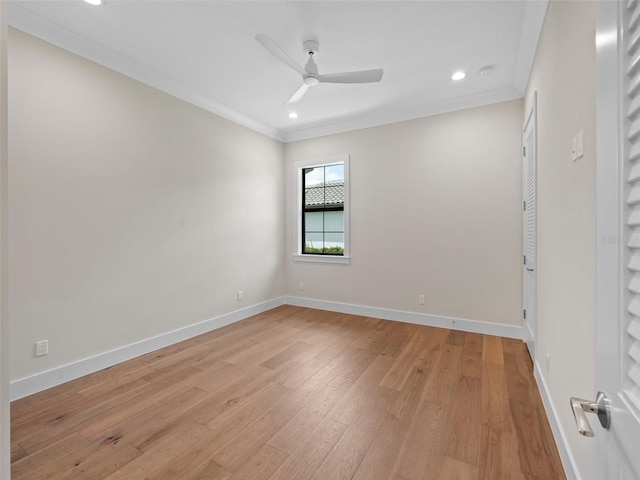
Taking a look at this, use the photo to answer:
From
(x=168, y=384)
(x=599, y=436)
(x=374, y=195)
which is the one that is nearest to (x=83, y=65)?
(x=168, y=384)

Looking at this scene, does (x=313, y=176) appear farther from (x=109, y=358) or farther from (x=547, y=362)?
(x=547, y=362)

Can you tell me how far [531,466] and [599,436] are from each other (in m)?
1.35

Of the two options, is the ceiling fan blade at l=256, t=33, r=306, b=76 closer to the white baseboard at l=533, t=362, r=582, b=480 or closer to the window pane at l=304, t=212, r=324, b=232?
the window pane at l=304, t=212, r=324, b=232

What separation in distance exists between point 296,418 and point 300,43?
2.95 metres

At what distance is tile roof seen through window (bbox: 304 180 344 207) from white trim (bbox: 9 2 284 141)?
159cm

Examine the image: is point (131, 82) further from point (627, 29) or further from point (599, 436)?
point (599, 436)

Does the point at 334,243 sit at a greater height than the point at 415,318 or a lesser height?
greater

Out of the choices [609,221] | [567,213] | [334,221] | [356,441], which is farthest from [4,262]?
[334,221]

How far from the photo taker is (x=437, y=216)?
12.2ft

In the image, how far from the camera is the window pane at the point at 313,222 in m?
4.82

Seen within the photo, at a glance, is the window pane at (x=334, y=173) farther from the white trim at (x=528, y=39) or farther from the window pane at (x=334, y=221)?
the white trim at (x=528, y=39)

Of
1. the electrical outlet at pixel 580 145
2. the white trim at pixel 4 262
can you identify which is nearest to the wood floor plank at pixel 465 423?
the electrical outlet at pixel 580 145

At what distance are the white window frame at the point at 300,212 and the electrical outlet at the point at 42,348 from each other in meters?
3.16

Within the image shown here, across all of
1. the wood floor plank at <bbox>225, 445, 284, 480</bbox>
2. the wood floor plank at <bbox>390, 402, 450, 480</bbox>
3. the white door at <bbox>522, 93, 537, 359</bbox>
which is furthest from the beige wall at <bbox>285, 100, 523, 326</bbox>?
the wood floor plank at <bbox>225, 445, 284, 480</bbox>
